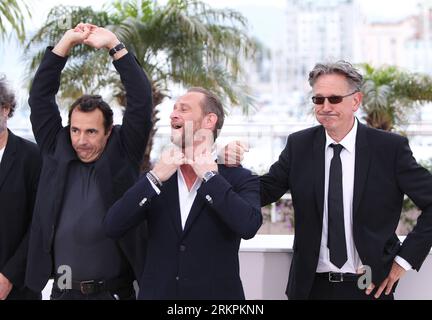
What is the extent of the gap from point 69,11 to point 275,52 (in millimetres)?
98605

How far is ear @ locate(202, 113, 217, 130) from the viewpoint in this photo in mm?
2504

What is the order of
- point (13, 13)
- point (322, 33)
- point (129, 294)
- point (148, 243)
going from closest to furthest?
point (148, 243) < point (129, 294) < point (13, 13) < point (322, 33)

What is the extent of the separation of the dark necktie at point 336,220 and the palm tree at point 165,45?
16.0ft

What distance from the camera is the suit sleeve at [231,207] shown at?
7.42 feet

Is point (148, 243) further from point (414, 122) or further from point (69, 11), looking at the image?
point (414, 122)

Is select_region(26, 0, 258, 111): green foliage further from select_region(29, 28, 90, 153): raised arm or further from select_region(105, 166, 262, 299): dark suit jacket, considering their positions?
select_region(105, 166, 262, 299): dark suit jacket

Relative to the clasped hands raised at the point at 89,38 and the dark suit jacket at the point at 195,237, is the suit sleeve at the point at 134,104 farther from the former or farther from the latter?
the dark suit jacket at the point at 195,237

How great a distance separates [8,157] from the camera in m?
2.81

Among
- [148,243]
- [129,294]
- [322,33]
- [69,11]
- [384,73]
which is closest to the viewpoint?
[148,243]

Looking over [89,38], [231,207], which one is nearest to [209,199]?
[231,207]

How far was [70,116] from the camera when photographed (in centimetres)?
270

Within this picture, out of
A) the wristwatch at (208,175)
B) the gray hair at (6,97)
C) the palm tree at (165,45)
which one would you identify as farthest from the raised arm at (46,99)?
the palm tree at (165,45)
